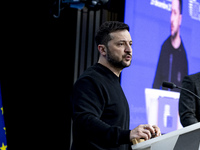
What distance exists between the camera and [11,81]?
10.7 feet

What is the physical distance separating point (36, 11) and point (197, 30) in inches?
83.3

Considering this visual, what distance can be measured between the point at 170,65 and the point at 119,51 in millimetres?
2284

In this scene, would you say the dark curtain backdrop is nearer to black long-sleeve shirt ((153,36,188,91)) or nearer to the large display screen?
the large display screen

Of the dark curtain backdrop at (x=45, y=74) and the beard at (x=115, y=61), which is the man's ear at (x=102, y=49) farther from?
the dark curtain backdrop at (x=45, y=74)

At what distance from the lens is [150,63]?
387cm

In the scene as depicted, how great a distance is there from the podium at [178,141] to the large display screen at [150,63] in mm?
2034

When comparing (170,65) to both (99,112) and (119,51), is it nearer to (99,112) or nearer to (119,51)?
(119,51)

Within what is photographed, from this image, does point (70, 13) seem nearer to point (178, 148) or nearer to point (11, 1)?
point (11, 1)

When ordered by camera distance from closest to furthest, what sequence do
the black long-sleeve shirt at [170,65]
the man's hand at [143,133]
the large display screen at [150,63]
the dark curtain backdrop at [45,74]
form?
the man's hand at [143,133] → the dark curtain backdrop at [45,74] → the large display screen at [150,63] → the black long-sleeve shirt at [170,65]

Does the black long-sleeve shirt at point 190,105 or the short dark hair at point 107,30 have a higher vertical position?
the short dark hair at point 107,30

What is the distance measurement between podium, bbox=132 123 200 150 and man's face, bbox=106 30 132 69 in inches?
23.0

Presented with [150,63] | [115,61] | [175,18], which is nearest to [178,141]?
[115,61]

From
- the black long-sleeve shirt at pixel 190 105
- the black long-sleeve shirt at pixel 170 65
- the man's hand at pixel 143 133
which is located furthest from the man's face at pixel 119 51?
the black long-sleeve shirt at pixel 170 65

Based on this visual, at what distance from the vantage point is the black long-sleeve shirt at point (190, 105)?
250 cm
